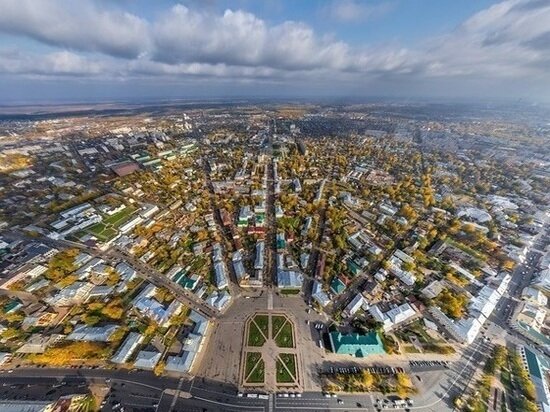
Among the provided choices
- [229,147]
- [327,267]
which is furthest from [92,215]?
[229,147]

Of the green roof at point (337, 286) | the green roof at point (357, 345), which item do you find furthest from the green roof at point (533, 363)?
the green roof at point (337, 286)

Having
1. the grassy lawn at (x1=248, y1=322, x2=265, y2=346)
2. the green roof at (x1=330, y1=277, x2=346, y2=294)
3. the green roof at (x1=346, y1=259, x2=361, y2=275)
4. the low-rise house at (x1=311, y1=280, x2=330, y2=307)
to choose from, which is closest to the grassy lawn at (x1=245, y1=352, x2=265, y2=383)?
the grassy lawn at (x1=248, y1=322, x2=265, y2=346)

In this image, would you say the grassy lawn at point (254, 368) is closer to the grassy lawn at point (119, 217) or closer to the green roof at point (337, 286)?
the green roof at point (337, 286)

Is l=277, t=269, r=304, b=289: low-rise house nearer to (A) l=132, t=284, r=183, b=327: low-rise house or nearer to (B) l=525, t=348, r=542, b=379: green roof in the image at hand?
(A) l=132, t=284, r=183, b=327: low-rise house

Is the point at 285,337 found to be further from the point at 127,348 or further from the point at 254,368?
the point at 127,348

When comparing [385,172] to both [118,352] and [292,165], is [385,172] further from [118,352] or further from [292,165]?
[118,352]

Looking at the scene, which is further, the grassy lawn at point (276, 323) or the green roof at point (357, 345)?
the grassy lawn at point (276, 323)

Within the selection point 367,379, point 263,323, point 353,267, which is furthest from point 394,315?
point 263,323
